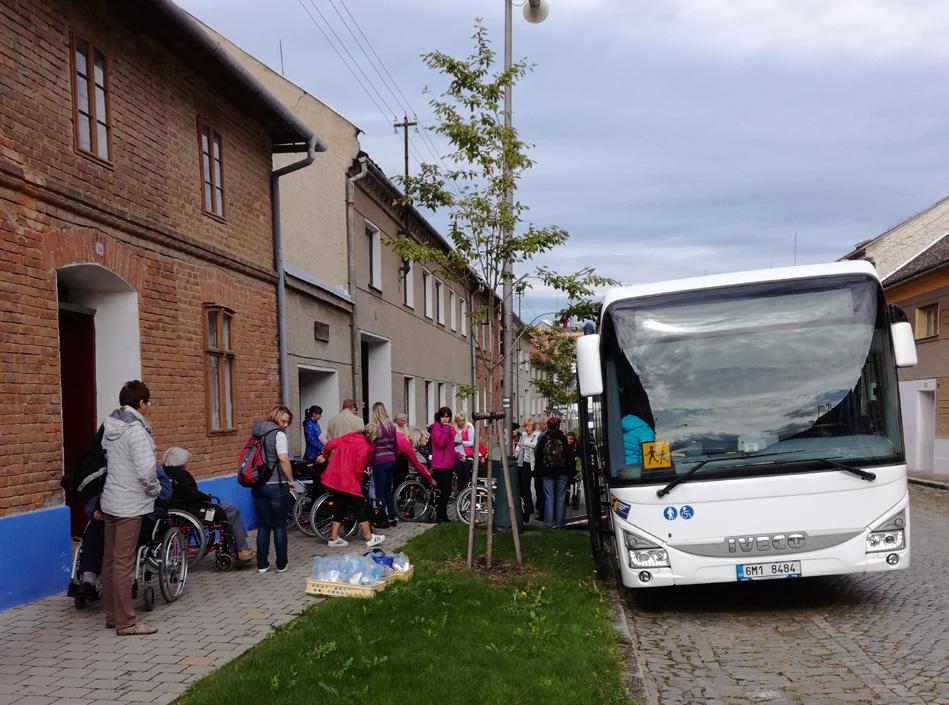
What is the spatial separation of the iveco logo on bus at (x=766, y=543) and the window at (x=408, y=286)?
17.4 m

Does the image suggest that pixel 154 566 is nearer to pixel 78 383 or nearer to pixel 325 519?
pixel 78 383

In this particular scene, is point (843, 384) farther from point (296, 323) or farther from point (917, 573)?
point (296, 323)

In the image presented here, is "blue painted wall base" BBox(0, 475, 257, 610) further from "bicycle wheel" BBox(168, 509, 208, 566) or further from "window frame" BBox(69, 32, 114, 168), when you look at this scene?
"window frame" BBox(69, 32, 114, 168)

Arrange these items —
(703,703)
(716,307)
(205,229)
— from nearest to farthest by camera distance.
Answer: (703,703), (716,307), (205,229)

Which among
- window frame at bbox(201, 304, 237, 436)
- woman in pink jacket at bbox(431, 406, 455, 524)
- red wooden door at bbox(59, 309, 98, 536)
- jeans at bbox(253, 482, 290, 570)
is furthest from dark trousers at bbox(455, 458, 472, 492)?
red wooden door at bbox(59, 309, 98, 536)

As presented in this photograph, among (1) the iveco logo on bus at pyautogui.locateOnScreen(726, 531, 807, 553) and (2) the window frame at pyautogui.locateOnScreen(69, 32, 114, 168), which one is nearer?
(1) the iveco logo on bus at pyautogui.locateOnScreen(726, 531, 807, 553)

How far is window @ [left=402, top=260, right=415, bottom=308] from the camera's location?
961 inches

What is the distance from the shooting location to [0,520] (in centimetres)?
755

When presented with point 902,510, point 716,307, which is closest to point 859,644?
point 902,510

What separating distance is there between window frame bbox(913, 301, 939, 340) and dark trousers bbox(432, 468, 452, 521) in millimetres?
19029

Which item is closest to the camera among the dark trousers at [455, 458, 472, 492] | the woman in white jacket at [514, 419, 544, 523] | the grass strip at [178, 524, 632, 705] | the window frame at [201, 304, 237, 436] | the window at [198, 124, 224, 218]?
the grass strip at [178, 524, 632, 705]

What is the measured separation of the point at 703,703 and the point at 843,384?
327 cm

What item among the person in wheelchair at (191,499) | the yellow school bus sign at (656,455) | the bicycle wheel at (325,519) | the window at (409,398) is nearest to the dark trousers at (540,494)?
the bicycle wheel at (325,519)

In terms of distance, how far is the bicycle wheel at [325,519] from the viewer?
12.0 meters
